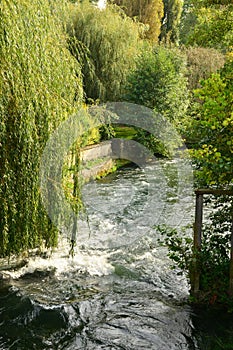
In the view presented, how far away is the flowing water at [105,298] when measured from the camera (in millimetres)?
4945

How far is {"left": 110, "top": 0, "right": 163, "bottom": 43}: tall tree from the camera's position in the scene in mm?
28828

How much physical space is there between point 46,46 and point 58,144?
128 cm

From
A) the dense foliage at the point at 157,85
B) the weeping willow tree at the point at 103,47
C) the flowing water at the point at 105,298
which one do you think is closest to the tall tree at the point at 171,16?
the weeping willow tree at the point at 103,47

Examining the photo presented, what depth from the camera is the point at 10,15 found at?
17.0 ft

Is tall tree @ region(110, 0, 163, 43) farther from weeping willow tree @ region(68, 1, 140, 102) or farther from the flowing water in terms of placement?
the flowing water

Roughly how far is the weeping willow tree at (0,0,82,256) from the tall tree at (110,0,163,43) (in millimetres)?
24226

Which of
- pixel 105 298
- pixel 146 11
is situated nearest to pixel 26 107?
pixel 105 298

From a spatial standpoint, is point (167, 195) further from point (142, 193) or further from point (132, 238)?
point (132, 238)

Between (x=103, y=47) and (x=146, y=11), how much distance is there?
1353 centimetres

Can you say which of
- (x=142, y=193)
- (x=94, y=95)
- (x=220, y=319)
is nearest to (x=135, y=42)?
(x=94, y=95)

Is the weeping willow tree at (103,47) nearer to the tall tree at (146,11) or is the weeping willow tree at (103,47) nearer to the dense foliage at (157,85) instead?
the dense foliage at (157,85)

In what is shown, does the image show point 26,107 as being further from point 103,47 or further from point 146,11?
point 146,11

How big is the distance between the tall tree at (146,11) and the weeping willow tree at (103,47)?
36.7ft

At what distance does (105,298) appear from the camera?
597 cm
